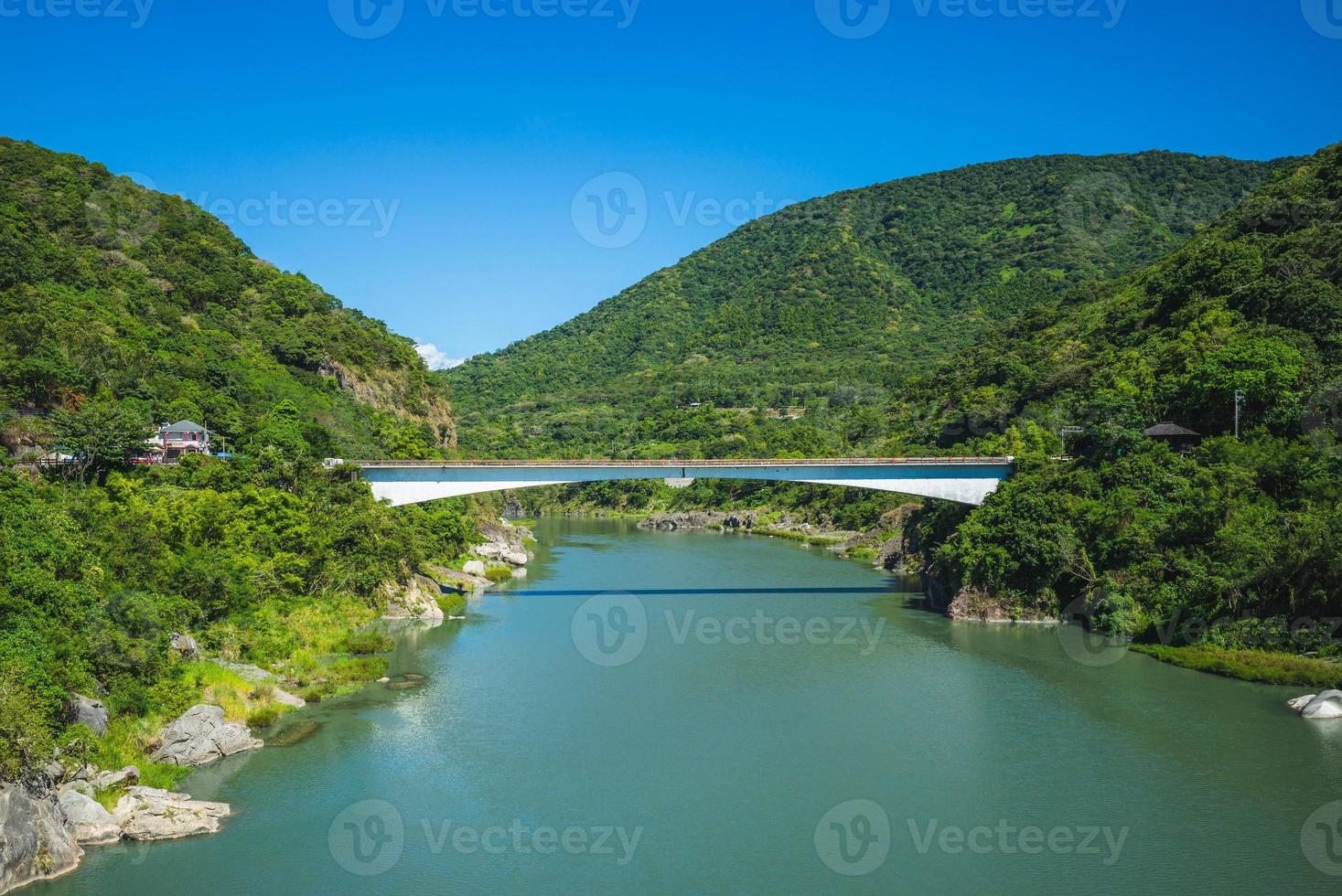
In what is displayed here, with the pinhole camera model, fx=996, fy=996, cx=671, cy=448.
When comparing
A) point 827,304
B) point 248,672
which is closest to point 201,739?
point 248,672

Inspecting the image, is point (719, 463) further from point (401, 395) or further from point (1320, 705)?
point (401, 395)

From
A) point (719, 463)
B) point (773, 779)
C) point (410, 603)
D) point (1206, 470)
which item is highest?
point (1206, 470)

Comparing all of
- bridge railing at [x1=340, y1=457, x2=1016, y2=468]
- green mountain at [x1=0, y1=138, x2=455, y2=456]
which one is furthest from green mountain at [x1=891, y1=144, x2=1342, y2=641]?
green mountain at [x1=0, y1=138, x2=455, y2=456]

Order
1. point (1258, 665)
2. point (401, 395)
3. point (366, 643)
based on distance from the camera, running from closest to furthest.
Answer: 1. point (1258, 665)
2. point (366, 643)
3. point (401, 395)

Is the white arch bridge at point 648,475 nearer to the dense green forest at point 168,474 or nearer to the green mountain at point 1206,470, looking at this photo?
the green mountain at point 1206,470

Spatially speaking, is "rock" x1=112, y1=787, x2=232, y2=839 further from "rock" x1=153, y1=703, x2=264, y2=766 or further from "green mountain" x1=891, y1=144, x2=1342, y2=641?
"green mountain" x1=891, y1=144, x2=1342, y2=641

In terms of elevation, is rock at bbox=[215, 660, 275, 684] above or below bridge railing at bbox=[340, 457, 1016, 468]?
below
